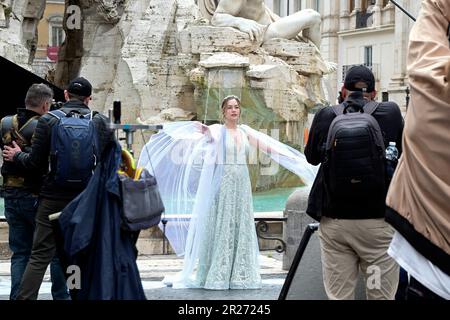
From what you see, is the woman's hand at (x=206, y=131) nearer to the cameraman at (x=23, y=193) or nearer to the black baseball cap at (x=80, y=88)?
the cameraman at (x=23, y=193)

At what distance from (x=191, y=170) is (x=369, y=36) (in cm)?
5412

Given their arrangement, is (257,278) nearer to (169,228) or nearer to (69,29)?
(169,228)

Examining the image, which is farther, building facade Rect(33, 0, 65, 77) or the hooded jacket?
building facade Rect(33, 0, 65, 77)

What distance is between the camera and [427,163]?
167 inches

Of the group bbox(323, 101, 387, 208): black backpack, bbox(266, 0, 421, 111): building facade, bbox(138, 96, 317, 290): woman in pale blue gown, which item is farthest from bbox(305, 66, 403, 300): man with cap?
bbox(266, 0, 421, 111): building facade

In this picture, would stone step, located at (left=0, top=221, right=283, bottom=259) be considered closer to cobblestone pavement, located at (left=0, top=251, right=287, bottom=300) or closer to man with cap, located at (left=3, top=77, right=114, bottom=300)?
cobblestone pavement, located at (left=0, top=251, right=287, bottom=300)

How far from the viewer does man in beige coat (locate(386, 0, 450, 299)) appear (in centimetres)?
419

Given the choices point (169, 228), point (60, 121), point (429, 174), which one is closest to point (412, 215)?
point (429, 174)

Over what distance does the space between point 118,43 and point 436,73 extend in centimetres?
1646

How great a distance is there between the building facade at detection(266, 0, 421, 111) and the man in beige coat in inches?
2021

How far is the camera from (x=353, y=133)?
6293 millimetres

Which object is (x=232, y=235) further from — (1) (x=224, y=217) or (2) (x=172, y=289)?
(2) (x=172, y=289)

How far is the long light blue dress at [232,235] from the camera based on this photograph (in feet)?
32.1

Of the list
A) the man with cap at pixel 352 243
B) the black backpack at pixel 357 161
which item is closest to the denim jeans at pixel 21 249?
the man with cap at pixel 352 243
